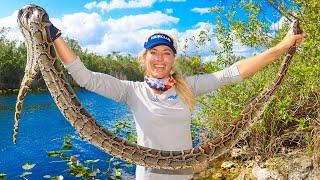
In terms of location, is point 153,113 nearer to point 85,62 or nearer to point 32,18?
point 32,18

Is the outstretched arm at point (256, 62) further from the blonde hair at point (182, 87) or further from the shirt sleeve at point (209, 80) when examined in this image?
the blonde hair at point (182, 87)

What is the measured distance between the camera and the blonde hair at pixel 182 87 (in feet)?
11.6

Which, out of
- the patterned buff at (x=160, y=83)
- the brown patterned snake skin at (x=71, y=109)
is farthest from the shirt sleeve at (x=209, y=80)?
the brown patterned snake skin at (x=71, y=109)

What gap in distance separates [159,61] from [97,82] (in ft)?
1.73

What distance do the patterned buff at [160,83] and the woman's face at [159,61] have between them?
1.4 inches

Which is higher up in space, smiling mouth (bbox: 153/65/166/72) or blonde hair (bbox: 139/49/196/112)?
smiling mouth (bbox: 153/65/166/72)

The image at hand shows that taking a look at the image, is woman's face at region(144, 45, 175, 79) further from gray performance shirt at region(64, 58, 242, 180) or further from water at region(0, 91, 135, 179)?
water at region(0, 91, 135, 179)

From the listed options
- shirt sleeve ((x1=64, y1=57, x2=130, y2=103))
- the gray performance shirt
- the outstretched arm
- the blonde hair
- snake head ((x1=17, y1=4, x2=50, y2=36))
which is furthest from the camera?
the outstretched arm

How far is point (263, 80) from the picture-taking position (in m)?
9.48

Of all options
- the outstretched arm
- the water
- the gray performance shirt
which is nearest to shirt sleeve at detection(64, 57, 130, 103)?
the gray performance shirt

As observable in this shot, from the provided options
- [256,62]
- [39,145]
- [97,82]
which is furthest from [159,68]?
[39,145]

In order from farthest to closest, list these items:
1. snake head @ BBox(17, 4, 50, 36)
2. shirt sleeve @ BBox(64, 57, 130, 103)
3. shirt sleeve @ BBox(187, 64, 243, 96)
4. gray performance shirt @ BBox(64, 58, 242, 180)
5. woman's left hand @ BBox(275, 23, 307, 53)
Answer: woman's left hand @ BBox(275, 23, 307, 53)
shirt sleeve @ BBox(187, 64, 243, 96)
gray performance shirt @ BBox(64, 58, 242, 180)
shirt sleeve @ BBox(64, 57, 130, 103)
snake head @ BBox(17, 4, 50, 36)

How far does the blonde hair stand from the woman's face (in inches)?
3.4

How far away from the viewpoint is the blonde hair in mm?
3529
